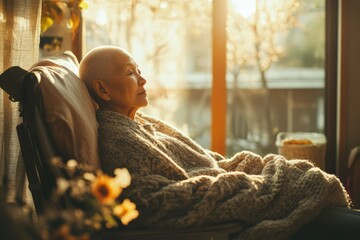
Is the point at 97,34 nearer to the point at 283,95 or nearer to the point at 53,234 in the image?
the point at 283,95

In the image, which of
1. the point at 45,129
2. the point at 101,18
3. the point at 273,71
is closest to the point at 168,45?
the point at 101,18

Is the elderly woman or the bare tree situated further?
the bare tree

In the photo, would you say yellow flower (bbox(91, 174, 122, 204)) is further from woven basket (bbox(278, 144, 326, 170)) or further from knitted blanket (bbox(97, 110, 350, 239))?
woven basket (bbox(278, 144, 326, 170))

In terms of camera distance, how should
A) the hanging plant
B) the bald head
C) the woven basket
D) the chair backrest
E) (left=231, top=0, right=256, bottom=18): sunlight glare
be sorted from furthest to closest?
(left=231, top=0, right=256, bottom=18): sunlight glare → the woven basket → the hanging plant → the bald head → the chair backrest

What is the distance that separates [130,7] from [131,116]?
1635 millimetres

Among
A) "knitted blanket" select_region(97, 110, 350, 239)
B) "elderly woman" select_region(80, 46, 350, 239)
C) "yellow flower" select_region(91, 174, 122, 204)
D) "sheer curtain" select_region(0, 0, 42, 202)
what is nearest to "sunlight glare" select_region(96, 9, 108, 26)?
"sheer curtain" select_region(0, 0, 42, 202)

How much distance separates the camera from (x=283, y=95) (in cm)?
354

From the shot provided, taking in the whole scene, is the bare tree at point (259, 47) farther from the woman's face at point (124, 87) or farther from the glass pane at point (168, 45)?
the woman's face at point (124, 87)

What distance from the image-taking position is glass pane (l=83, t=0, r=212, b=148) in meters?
3.27

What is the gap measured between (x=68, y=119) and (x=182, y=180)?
1.32ft

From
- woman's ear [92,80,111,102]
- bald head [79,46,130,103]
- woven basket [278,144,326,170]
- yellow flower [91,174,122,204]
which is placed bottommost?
woven basket [278,144,326,170]

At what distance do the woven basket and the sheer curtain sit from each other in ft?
5.48

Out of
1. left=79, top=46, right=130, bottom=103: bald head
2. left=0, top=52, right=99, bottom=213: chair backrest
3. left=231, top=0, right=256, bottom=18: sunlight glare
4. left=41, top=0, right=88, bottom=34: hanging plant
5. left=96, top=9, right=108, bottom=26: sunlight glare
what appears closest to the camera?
left=0, top=52, right=99, bottom=213: chair backrest

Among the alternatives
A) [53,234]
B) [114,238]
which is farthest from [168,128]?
[53,234]
